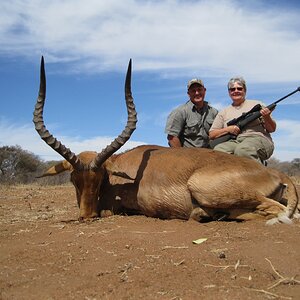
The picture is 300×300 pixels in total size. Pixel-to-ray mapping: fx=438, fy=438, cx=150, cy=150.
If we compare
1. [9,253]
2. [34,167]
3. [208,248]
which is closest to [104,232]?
[9,253]

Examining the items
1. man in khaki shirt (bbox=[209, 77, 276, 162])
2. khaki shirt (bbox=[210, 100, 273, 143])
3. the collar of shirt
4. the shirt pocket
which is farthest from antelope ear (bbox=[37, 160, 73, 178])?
the collar of shirt

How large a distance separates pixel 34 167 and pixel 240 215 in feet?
86.5

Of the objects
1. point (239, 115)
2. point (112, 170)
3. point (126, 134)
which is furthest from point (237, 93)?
point (112, 170)

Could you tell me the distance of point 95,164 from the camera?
6.28 metres

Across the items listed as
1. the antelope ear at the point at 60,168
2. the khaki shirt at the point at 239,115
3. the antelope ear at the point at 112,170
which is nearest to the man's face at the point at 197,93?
the khaki shirt at the point at 239,115

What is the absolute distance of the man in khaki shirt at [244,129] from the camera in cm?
721

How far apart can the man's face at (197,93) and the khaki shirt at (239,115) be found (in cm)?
94

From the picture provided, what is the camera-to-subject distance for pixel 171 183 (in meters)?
6.10

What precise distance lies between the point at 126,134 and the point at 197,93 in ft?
9.46

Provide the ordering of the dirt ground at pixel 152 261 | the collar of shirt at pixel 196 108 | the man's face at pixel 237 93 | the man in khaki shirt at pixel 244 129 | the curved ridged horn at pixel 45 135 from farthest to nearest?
the collar of shirt at pixel 196 108 < the man's face at pixel 237 93 < the man in khaki shirt at pixel 244 129 < the curved ridged horn at pixel 45 135 < the dirt ground at pixel 152 261

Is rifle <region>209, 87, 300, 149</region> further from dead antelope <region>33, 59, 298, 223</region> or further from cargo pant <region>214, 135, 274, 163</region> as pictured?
dead antelope <region>33, 59, 298, 223</region>

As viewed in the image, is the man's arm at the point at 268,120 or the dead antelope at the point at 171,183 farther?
the man's arm at the point at 268,120

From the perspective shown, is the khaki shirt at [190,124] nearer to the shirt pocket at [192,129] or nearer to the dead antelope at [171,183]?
the shirt pocket at [192,129]

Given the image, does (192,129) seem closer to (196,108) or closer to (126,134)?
(196,108)
